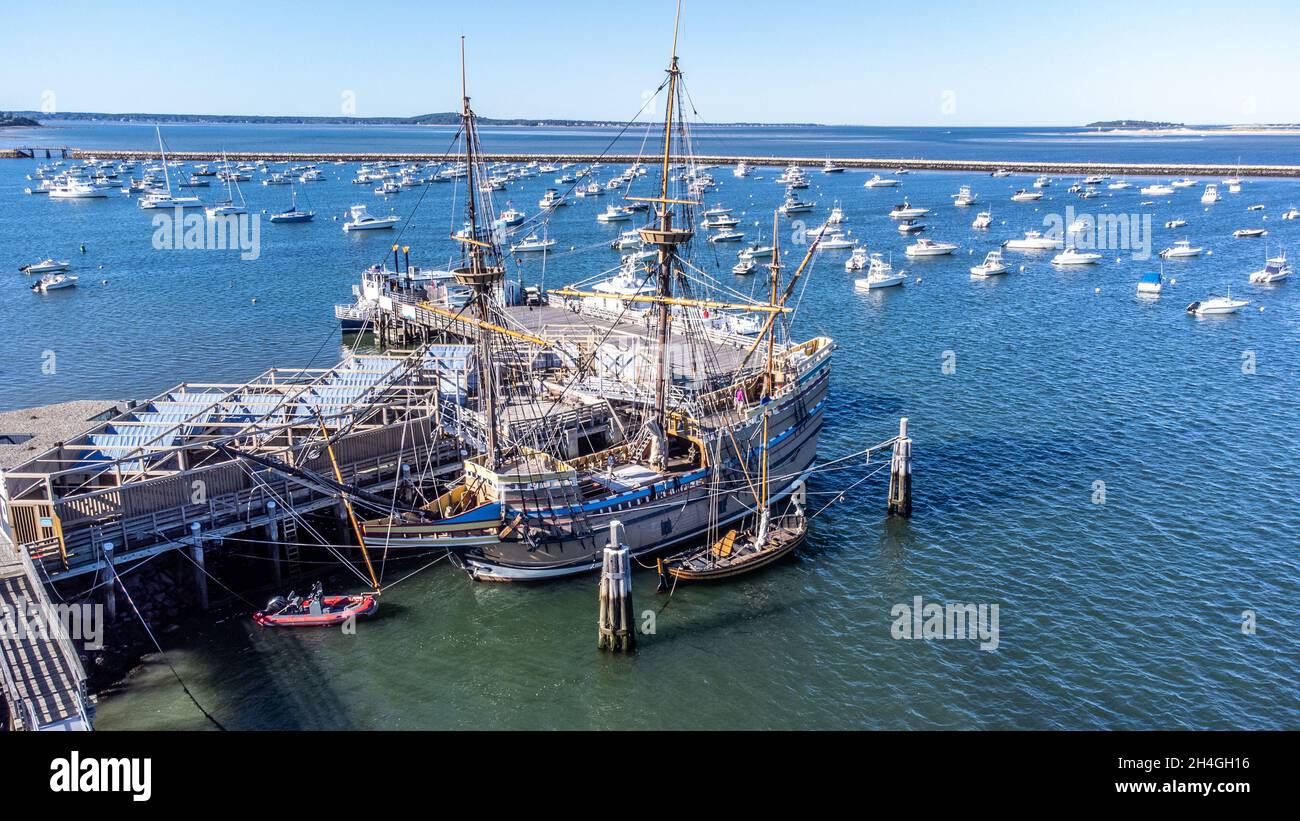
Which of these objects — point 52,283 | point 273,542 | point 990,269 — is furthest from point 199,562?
point 990,269

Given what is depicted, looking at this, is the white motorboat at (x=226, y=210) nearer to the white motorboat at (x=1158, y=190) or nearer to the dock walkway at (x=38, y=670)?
the dock walkway at (x=38, y=670)

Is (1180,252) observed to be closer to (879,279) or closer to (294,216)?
(879,279)

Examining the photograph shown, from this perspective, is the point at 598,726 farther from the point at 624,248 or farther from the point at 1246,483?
the point at 624,248

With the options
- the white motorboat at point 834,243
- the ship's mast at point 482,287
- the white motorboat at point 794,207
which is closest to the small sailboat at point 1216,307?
the white motorboat at point 834,243

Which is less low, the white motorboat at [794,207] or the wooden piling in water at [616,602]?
the white motorboat at [794,207]

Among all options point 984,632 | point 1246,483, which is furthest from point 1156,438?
point 984,632
